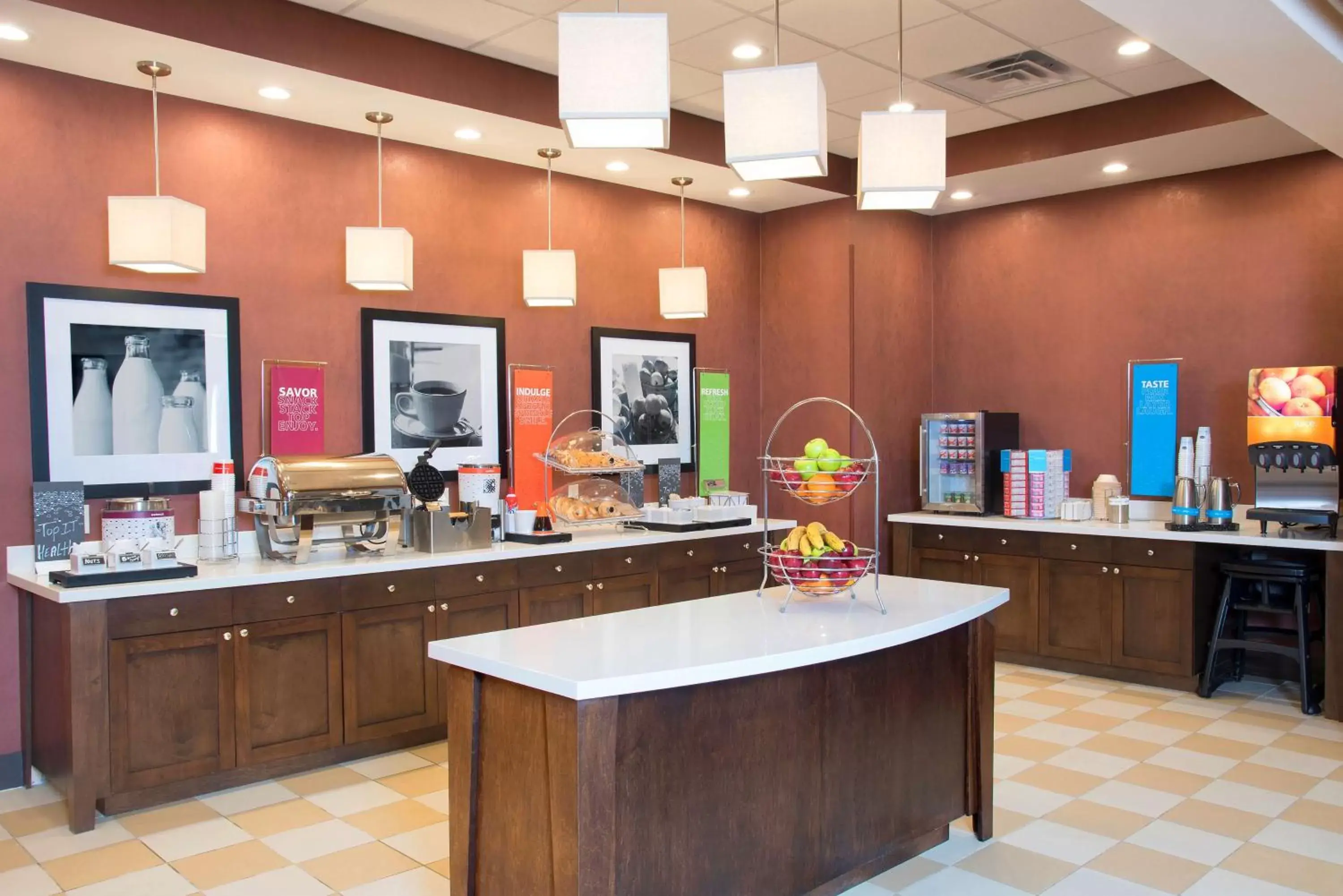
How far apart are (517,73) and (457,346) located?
147 cm

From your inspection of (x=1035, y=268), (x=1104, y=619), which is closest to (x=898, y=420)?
(x=1035, y=268)

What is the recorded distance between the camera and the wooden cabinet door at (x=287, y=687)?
13.6ft

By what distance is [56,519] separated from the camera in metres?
4.14

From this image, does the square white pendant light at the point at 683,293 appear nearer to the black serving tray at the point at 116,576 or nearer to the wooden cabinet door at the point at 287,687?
the wooden cabinet door at the point at 287,687

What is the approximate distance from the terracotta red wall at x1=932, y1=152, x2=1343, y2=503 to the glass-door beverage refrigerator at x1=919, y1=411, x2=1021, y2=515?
16.0 inches

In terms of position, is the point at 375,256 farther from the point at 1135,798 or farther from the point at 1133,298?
the point at 1133,298

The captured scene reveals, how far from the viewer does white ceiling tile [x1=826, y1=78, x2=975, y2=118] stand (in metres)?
5.36

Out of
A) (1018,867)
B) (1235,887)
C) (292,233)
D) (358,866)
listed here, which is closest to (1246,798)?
(1235,887)

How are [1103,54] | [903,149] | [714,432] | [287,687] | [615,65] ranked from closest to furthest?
1. [615,65]
2. [903,149]
3. [287,687]
4. [1103,54]
5. [714,432]

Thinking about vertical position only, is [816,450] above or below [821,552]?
above

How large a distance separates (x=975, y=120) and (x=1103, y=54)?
1.08m

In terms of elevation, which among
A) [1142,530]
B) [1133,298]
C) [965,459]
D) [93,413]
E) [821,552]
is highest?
[1133,298]

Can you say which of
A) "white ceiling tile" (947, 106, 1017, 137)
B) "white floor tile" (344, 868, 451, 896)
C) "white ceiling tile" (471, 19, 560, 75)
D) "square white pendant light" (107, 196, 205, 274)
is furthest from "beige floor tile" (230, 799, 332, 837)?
"white ceiling tile" (947, 106, 1017, 137)

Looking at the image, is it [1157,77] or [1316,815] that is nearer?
[1316,815]
